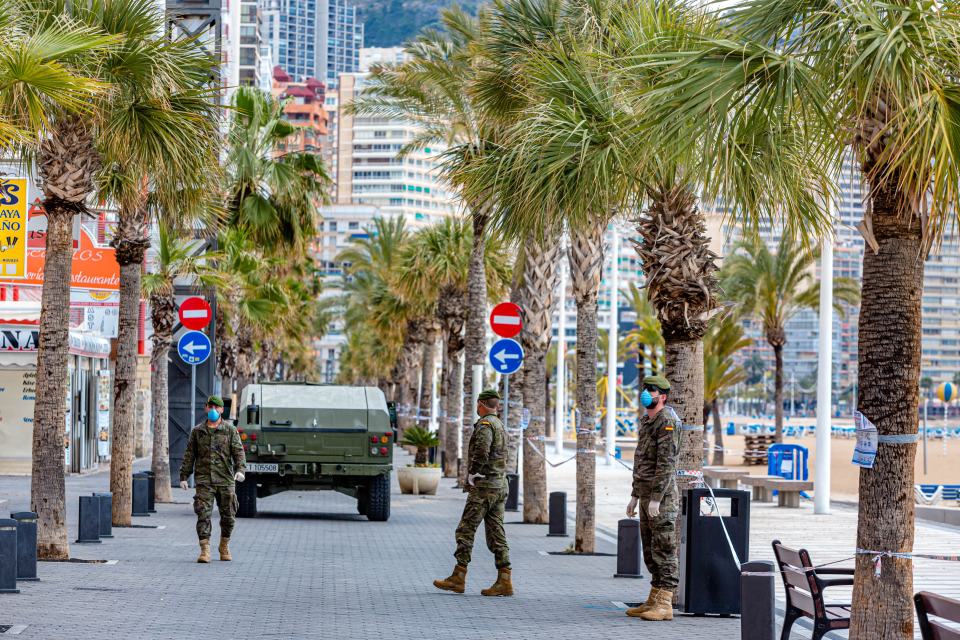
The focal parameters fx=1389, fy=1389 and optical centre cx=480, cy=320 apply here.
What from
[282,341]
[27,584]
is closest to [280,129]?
[27,584]

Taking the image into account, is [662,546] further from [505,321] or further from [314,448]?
[314,448]

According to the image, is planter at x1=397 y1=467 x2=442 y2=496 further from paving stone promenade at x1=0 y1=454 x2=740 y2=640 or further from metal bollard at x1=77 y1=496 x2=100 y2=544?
metal bollard at x1=77 y1=496 x2=100 y2=544

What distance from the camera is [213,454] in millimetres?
15570

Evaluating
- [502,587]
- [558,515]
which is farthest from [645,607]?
[558,515]

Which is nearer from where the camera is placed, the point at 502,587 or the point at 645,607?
the point at 645,607

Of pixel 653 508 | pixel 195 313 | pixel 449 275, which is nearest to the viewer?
pixel 653 508

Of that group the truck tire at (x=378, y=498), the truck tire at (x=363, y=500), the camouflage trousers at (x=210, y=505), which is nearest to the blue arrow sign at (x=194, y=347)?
the truck tire at (x=363, y=500)

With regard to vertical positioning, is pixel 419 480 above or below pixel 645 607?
below

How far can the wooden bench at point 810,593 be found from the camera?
9133mm

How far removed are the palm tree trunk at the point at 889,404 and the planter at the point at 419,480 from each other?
72.8 feet

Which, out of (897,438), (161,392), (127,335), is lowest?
(161,392)

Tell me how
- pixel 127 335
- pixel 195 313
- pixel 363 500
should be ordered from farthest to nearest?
pixel 195 313 → pixel 363 500 → pixel 127 335

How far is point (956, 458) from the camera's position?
2980 inches

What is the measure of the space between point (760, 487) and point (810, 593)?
2117 cm
